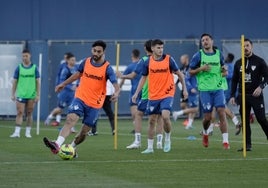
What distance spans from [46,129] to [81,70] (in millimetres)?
11728

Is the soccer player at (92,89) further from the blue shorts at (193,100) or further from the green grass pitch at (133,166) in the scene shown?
the blue shorts at (193,100)

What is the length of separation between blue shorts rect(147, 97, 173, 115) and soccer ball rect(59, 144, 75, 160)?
2.65 meters

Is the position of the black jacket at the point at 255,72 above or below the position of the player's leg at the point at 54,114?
above

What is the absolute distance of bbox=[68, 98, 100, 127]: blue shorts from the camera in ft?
61.3

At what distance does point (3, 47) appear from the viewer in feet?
119

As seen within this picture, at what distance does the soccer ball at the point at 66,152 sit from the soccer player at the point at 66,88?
10.8 metres

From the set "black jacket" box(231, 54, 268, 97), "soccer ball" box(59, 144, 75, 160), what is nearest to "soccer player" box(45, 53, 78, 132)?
"black jacket" box(231, 54, 268, 97)

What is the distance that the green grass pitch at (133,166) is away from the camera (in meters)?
14.5

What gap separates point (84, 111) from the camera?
18844 mm

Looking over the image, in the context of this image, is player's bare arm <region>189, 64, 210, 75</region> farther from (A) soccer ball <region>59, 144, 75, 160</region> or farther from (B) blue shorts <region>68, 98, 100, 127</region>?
→ (A) soccer ball <region>59, 144, 75, 160</region>

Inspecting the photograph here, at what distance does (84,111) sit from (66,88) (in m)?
12.7

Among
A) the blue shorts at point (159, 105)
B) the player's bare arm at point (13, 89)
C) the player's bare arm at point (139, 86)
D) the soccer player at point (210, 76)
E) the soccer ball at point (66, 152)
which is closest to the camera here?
the soccer ball at point (66, 152)

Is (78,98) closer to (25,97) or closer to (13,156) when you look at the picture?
(13,156)

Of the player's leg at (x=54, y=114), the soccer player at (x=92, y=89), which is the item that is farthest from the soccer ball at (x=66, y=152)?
the player's leg at (x=54, y=114)
